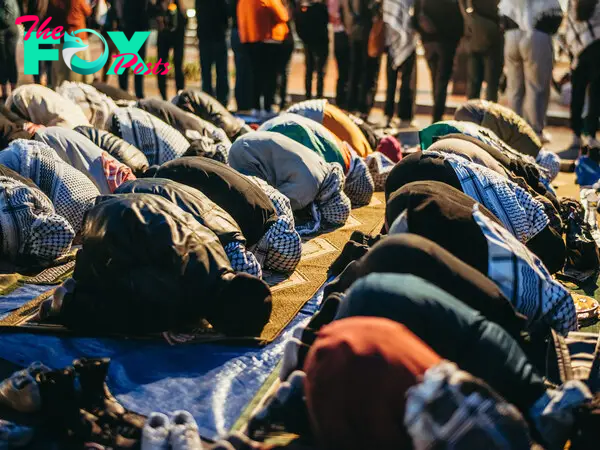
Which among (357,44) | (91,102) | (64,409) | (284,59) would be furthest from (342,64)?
(64,409)

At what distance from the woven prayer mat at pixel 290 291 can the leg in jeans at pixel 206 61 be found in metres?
3.85

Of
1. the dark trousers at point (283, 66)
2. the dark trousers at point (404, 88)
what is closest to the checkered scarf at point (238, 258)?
the dark trousers at point (283, 66)

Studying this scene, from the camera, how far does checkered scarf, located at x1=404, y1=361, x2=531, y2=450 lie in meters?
2.02

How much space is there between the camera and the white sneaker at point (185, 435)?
2428mm

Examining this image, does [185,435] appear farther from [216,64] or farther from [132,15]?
[216,64]

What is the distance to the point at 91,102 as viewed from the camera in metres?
6.19

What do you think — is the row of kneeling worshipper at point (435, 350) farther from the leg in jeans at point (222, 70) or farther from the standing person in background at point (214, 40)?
the leg in jeans at point (222, 70)

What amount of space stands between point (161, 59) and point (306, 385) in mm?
7253

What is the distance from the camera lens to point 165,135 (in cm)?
542

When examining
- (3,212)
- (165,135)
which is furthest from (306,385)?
(165,135)

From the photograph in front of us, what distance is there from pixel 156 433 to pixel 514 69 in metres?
6.21

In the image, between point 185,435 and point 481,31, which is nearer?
point 185,435

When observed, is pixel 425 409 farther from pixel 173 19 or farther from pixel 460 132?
pixel 173 19

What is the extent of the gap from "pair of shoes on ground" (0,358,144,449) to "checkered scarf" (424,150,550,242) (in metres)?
1.98
